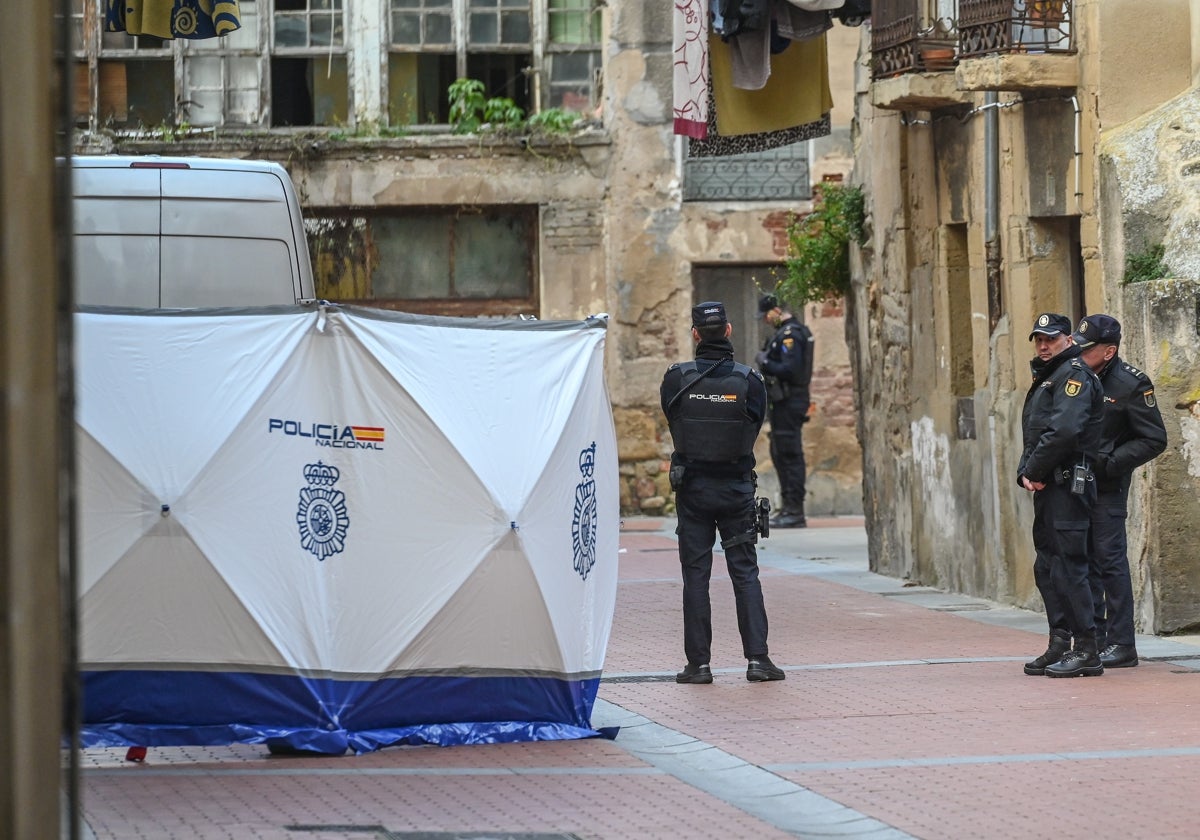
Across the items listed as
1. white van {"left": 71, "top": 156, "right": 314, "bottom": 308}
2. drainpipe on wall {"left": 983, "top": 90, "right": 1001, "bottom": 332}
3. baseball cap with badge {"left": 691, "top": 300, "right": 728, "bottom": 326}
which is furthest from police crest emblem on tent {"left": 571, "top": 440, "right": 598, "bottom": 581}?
drainpipe on wall {"left": 983, "top": 90, "right": 1001, "bottom": 332}

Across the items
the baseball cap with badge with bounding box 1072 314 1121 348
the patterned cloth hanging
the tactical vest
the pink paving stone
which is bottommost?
the pink paving stone

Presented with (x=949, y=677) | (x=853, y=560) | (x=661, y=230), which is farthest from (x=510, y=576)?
(x=661, y=230)

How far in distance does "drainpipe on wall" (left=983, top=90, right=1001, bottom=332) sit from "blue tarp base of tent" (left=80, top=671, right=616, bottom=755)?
6.76m

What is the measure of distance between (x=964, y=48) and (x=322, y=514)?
7.23 m

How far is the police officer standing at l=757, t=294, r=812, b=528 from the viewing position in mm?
21750

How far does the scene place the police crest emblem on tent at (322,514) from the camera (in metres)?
8.84

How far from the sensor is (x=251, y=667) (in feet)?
28.8

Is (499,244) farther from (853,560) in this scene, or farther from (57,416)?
(57,416)

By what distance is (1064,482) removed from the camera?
11.5m

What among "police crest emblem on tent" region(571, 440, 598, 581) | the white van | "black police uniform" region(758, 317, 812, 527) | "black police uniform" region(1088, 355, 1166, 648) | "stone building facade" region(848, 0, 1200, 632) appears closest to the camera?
"police crest emblem on tent" region(571, 440, 598, 581)

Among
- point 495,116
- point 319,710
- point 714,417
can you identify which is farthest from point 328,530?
point 495,116

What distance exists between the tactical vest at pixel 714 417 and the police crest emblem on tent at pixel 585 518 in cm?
163

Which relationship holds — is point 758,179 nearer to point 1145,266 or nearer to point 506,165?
point 506,165

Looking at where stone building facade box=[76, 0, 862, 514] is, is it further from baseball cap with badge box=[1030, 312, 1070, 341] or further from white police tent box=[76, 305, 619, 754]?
white police tent box=[76, 305, 619, 754]
